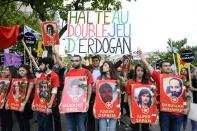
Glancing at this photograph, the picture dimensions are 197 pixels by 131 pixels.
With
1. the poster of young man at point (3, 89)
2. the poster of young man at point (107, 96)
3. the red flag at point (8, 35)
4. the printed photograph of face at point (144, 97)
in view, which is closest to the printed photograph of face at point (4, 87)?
the poster of young man at point (3, 89)

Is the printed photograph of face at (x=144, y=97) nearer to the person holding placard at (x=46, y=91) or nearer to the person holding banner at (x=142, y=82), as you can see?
the person holding banner at (x=142, y=82)

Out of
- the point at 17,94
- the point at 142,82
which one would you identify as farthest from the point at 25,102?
the point at 142,82

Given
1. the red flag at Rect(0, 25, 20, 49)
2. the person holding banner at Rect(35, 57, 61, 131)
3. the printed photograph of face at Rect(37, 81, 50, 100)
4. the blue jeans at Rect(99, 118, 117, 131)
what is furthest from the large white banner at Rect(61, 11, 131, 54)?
the red flag at Rect(0, 25, 20, 49)

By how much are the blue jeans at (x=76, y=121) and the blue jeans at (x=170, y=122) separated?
1.41 meters

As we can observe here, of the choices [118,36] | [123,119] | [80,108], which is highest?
[118,36]

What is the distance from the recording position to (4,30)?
11.2 metres

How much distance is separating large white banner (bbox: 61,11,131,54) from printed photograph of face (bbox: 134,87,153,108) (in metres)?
1.35

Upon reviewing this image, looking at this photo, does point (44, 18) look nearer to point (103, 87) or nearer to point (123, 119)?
point (123, 119)

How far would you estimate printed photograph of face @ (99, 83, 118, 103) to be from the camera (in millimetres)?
6953

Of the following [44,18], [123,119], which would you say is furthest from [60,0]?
[123,119]

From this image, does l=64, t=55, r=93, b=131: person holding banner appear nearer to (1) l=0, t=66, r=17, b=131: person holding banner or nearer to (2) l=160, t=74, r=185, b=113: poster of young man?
(2) l=160, t=74, r=185, b=113: poster of young man

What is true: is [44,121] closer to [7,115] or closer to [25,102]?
[25,102]

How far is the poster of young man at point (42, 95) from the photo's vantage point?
23.9 feet

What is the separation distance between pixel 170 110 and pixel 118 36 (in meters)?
2.10
